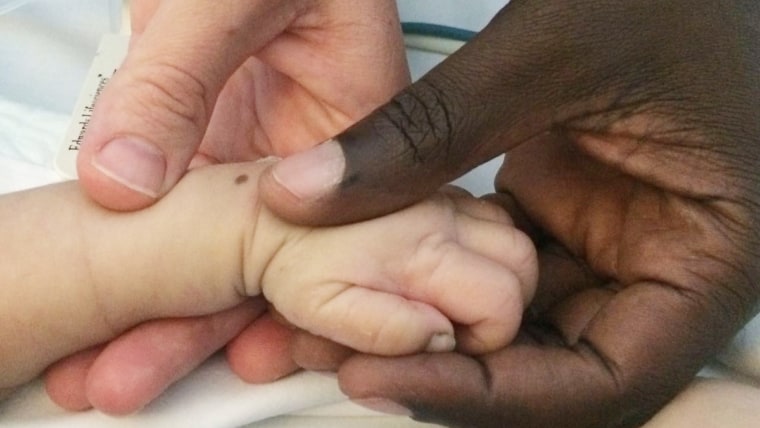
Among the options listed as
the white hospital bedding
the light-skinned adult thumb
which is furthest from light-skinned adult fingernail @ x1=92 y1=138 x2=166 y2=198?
the white hospital bedding

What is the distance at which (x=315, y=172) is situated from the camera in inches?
22.1

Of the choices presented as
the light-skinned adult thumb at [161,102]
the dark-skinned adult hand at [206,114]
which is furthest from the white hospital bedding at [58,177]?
the light-skinned adult thumb at [161,102]

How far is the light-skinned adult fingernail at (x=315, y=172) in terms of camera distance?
562 millimetres

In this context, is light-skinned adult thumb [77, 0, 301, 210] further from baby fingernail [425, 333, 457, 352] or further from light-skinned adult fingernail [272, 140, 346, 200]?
baby fingernail [425, 333, 457, 352]

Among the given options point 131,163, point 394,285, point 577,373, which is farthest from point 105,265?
point 577,373

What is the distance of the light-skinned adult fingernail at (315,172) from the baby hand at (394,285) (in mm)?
51

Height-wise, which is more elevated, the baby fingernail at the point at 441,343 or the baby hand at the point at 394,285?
the baby hand at the point at 394,285

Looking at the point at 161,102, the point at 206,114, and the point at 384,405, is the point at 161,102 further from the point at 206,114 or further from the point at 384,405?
the point at 384,405

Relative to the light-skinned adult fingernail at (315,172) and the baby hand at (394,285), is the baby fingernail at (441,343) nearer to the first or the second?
the baby hand at (394,285)

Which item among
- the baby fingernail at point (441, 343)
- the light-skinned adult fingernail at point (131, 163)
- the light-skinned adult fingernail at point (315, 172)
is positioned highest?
the light-skinned adult fingernail at point (315, 172)

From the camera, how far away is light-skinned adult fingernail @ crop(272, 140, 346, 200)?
562 millimetres

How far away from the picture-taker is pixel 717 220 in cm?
64

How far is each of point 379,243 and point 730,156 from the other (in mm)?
253

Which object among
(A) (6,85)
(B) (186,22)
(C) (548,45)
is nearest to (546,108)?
(C) (548,45)
